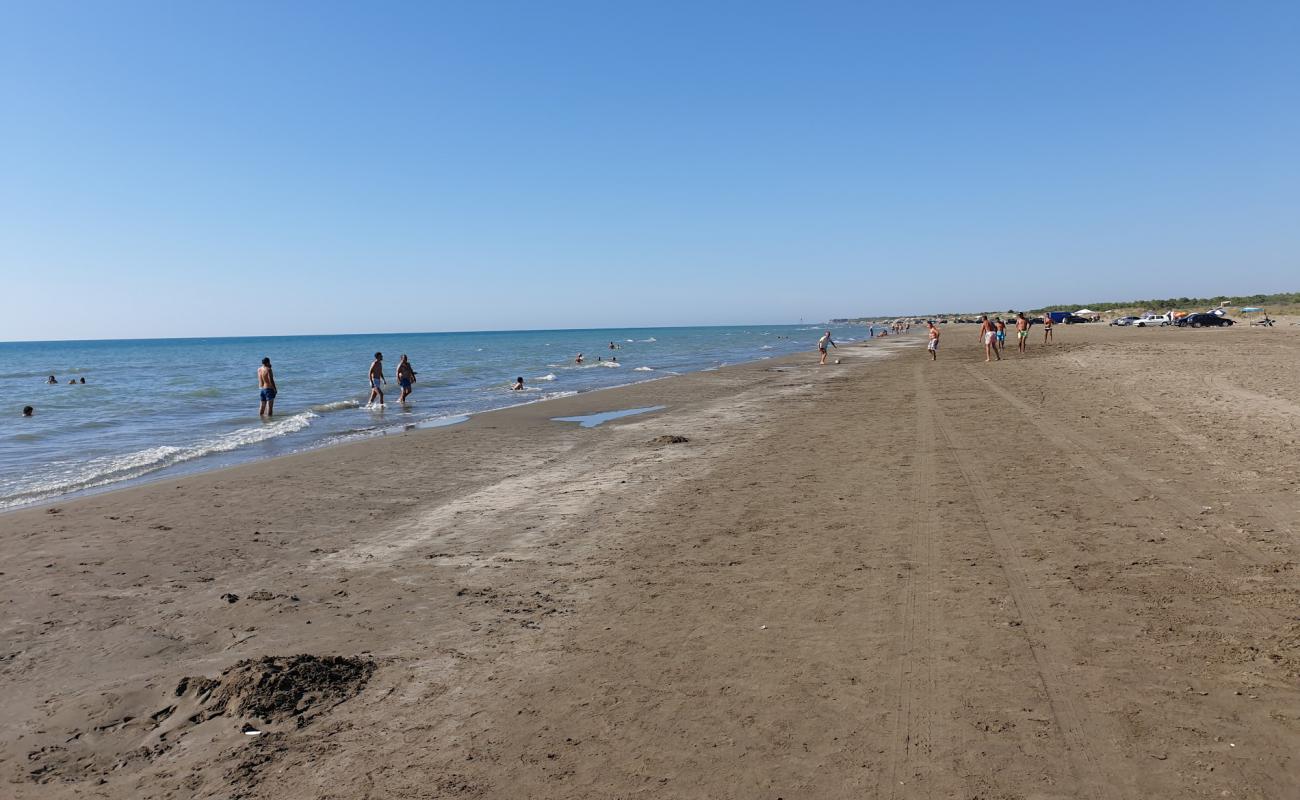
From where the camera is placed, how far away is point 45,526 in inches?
376

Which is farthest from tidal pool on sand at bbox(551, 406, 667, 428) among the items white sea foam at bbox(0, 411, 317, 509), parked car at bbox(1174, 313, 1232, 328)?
parked car at bbox(1174, 313, 1232, 328)

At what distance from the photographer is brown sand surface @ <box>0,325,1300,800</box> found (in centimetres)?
378

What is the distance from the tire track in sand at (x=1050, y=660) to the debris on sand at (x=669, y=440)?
6.70 m

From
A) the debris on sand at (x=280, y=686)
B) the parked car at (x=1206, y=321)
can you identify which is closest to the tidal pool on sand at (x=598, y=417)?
the debris on sand at (x=280, y=686)

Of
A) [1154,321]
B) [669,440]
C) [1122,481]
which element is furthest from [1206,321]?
[1122,481]

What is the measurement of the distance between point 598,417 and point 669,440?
6253 millimetres

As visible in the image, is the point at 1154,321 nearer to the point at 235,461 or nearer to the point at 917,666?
the point at 235,461

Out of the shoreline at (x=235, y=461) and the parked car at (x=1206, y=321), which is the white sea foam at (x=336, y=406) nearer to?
the shoreline at (x=235, y=461)

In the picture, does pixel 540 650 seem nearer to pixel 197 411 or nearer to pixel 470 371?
pixel 197 411

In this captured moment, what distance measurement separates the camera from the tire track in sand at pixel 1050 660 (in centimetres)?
352

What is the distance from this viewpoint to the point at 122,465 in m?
14.8

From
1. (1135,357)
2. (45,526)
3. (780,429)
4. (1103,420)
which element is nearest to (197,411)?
(45,526)

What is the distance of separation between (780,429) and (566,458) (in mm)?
4795

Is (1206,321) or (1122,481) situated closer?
(1122,481)
